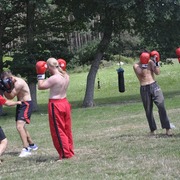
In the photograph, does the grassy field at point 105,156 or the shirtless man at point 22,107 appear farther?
the shirtless man at point 22,107

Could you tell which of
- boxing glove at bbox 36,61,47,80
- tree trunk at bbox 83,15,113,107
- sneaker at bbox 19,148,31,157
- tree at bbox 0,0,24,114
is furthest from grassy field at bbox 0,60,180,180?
tree at bbox 0,0,24,114

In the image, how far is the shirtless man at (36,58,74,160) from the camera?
8.61 meters

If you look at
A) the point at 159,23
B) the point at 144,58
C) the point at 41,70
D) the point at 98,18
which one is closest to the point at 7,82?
the point at 41,70

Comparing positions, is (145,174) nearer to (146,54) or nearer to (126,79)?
(146,54)

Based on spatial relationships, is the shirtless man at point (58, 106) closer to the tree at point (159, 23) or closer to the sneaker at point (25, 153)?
the sneaker at point (25, 153)

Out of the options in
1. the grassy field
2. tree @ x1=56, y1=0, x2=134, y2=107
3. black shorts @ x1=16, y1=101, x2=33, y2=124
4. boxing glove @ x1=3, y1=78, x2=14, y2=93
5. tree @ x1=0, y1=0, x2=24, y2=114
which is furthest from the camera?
tree @ x1=0, y1=0, x2=24, y2=114

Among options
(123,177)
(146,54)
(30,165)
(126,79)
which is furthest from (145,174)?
(126,79)

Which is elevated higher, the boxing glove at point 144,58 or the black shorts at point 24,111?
the boxing glove at point 144,58

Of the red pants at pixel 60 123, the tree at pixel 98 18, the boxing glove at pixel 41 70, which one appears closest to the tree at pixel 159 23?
the tree at pixel 98 18

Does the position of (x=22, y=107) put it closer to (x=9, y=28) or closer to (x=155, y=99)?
(x=155, y=99)

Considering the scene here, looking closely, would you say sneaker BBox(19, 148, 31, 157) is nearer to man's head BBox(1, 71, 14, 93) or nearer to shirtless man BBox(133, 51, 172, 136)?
man's head BBox(1, 71, 14, 93)

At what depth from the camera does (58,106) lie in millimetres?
8648

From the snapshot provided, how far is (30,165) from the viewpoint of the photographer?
8711mm

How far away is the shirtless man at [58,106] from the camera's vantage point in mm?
8609
